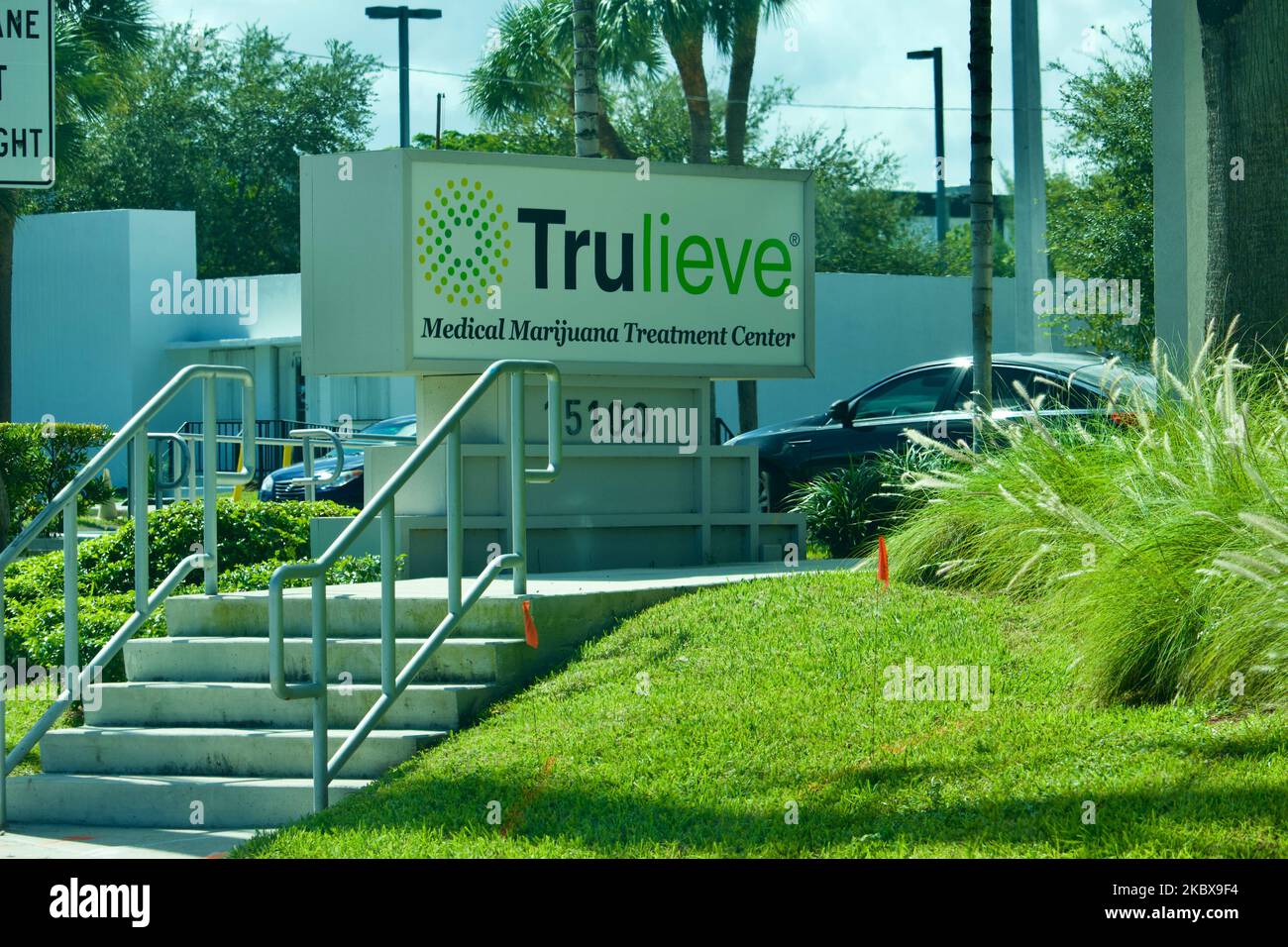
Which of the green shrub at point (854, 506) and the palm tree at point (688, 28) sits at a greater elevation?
the palm tree at point (688, 28)

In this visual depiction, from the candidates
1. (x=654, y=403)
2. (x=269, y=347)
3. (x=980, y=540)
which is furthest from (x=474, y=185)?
(x=269, y=347)

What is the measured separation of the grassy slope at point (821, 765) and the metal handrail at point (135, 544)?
2.09 m

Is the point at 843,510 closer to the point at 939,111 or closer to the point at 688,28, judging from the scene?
the point at 688,28

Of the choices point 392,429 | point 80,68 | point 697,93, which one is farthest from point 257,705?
point 697,93

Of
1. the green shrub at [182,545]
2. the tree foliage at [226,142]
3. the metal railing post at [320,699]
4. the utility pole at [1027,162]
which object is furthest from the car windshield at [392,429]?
the tree foliage at [226,142]

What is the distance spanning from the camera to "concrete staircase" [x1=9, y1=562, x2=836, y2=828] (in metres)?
7.65

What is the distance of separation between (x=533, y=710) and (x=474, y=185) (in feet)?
13.5

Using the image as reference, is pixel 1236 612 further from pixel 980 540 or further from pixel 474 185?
pixel 474 185

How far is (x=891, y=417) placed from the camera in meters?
13.8

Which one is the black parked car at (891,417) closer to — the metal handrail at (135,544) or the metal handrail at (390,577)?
the metal handrail at (135,544)

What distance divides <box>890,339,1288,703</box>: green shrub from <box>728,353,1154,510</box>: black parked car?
3723 mm

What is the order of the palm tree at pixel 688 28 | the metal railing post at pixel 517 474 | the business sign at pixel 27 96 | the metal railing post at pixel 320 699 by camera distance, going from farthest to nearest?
1. the palm tree at pixel 688 28
2. the metal railing post at pixel 517 474
3. the metal railing post at pixel 320 699
4. the business sign at pixel 27 96

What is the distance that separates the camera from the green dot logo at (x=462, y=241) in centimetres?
1016

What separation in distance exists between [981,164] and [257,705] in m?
8.67
